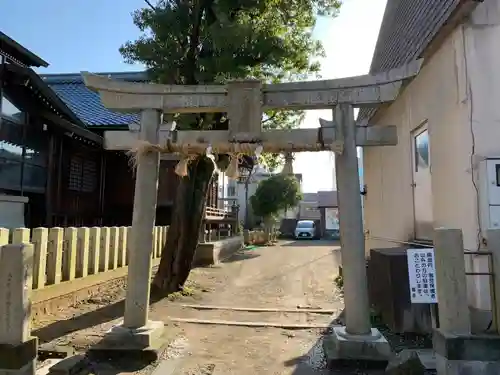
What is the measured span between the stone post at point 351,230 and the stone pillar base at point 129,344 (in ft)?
8.74

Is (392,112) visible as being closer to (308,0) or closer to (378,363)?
(308,0)

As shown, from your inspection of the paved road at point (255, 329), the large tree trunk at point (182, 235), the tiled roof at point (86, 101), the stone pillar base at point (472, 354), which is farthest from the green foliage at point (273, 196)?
the stone pillar base at point (472, 354)

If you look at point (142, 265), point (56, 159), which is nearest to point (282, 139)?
point (142, 265)

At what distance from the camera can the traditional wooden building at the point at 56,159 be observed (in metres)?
11.5

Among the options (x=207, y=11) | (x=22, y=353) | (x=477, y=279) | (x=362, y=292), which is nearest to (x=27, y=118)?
(x=207, y=11)

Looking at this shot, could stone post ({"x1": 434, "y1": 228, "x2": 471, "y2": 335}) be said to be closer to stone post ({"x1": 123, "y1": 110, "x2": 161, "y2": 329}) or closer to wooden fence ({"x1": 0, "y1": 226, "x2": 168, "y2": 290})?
stone post ({"x1": 123, "y1": 110, "x2": 161, "y2": 329})

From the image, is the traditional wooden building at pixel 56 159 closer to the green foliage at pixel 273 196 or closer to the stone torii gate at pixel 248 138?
the stone torii gate at pixel 248 138

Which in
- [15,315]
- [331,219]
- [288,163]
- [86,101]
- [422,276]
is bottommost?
[15,315]

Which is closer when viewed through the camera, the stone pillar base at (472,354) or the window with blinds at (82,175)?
the stone pillar base at (472,354)

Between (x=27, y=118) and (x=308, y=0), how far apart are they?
8972 mm

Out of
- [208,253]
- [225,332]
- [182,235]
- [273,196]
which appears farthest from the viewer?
[273,196]

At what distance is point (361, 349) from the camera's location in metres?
5.14

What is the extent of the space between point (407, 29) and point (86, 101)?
14.0 metres

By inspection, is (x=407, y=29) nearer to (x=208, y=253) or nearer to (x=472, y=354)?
(x=472, y=354)
